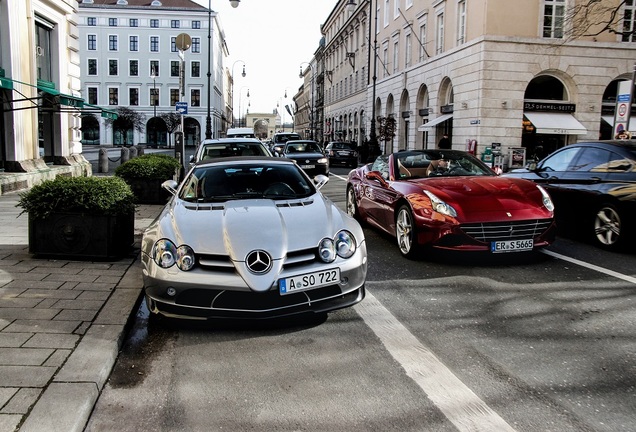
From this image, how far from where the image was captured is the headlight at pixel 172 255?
13.3 ft

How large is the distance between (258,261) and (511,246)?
3.54 m

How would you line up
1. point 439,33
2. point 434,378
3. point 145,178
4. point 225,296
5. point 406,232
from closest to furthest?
1. point 434,378
2. point 225,296
3. point 406,232
4. point 145,178
5. point 439,33

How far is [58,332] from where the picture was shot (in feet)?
13.2

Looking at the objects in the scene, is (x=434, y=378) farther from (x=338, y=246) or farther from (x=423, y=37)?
(x=423, y=37)

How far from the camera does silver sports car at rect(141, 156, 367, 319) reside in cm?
396

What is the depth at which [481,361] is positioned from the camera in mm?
3762

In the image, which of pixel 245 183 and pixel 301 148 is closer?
pixel 245 183

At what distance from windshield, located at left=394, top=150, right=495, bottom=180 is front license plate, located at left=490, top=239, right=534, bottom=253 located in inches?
66.4

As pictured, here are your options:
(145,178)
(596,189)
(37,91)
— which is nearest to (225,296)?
(596,189)

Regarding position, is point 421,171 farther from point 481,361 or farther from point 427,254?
point 481,361

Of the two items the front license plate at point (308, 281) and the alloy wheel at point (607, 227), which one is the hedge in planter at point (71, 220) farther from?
the alloy wheel at point (607, 227)

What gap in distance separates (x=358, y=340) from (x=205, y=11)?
8427 cm

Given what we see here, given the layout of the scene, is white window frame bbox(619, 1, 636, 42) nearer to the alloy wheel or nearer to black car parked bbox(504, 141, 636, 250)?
black car parked bbox(504, 141, 636, 250)

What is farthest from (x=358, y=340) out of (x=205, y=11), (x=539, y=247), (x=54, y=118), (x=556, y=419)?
(x=205, y=11)
